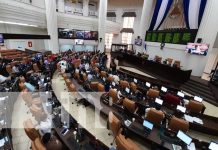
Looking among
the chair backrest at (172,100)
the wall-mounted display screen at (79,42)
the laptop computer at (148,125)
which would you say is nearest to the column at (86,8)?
Answer: the wall-mounted display screen at (79,42)

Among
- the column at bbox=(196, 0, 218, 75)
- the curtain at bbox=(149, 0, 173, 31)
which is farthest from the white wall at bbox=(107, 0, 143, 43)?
the column at bbox=(196, 0, 218, 75)

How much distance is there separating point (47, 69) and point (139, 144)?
9562mm

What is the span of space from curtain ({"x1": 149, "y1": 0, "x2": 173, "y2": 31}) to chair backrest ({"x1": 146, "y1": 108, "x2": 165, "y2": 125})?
13208 mm

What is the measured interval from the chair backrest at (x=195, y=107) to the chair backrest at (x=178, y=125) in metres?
1.57

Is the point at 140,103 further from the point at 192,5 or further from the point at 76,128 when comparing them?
the point at 192,5

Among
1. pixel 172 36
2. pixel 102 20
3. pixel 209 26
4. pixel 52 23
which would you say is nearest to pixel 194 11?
pixel 209 26

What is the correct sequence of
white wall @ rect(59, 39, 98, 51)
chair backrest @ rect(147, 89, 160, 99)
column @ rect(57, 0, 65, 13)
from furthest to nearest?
white wall @ rect(59, 39, 98, 51)
column @ rect(57, 0, 65, 13)
chair backrest @ rect(147, 89, 160, 99)

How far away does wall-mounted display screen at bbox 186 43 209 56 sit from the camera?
997 cm

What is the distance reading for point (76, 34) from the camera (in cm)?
2220

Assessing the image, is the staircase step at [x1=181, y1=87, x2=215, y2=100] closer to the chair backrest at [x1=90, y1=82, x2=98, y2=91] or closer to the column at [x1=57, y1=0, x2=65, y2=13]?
the chair backrest at [x1=90, y1=82, x2=98, y2=91]

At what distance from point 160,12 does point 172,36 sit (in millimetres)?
3752

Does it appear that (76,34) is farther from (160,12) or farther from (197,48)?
(197,48)

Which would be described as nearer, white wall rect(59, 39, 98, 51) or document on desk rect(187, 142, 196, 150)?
document on desk rect(187, 142, 196, 150)

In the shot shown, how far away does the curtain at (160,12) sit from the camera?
14.6 m
